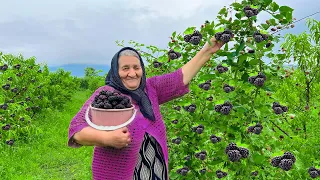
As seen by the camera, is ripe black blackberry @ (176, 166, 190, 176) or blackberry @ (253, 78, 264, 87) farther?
ripe black blackberry @ (176, 166, 190, 176)

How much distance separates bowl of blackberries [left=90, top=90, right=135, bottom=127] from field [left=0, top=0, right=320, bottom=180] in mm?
881

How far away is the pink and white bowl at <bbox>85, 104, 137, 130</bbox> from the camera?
239 cm

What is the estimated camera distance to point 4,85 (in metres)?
9.97

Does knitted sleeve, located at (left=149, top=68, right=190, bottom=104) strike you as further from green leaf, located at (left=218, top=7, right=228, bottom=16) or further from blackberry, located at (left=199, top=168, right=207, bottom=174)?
blackberry, located at (left=199, top=168, right=207, bottom=174)

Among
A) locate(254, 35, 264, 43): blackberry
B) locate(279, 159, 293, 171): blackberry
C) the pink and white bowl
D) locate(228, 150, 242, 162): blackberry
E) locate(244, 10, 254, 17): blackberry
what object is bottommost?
locate(279, 159, 293, 171): blackberry

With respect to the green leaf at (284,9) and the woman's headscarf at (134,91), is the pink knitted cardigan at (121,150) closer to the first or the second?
the woman's headscarf at (134,91)

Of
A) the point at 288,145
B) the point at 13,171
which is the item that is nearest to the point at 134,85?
the point at 288,145

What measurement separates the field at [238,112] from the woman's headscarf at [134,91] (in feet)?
1.73

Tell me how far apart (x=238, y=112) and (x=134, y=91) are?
840mm

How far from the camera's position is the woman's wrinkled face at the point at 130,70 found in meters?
2.83

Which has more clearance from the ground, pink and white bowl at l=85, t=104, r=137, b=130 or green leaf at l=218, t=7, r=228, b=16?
green leaf at l=218, t=7, r=228, b=16

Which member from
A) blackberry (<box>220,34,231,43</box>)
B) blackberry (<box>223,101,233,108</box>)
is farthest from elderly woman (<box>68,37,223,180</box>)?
blackberry (<box>223,101,233,108</box>)

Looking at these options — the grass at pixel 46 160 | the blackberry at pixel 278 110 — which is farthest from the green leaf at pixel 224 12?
the grass at pixel 46 160

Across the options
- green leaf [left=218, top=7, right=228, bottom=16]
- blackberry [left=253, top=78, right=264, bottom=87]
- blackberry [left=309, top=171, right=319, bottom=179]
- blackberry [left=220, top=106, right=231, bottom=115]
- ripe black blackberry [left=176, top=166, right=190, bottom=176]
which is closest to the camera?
blackberry [left=253, top=78, right=264, bottom=87]
